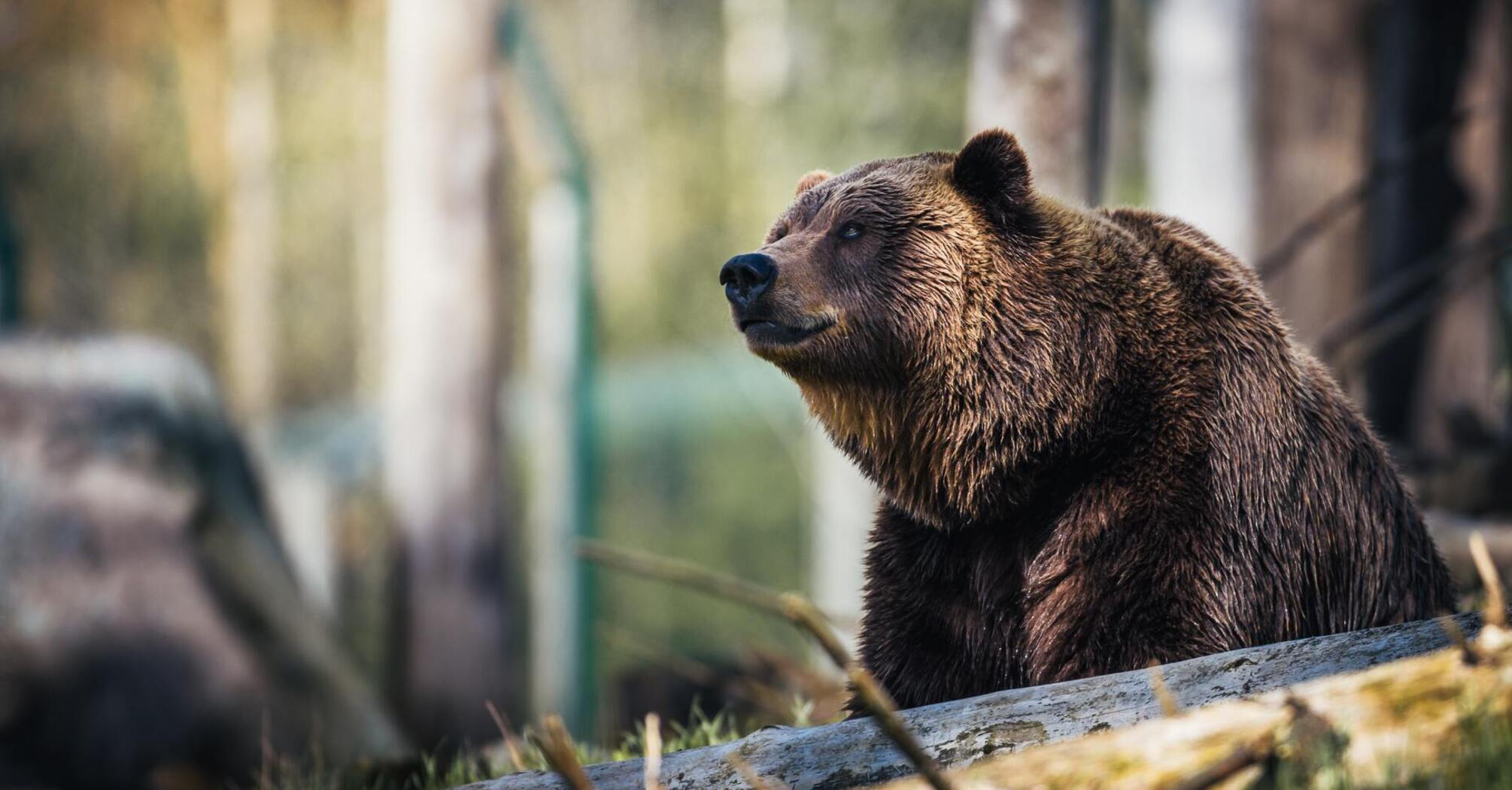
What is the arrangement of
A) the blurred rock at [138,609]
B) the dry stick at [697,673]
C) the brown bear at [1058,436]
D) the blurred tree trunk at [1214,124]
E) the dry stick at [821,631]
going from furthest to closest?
1. the blurred tree trunk at [1214,124]
2. the blurred rock at [138,609]
3. the dry stick at [697,673]
4. the brown bear at [1058,436]
5. the dry stick at [821,631]

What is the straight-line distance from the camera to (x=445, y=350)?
25.9 ft

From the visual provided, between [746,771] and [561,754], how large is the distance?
28 centimetres

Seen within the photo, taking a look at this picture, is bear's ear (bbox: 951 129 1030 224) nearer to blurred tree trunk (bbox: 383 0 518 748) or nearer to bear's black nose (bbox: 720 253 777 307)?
bear's black nose (bbox: 720 253 777 307)

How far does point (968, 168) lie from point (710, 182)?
20.3 meters

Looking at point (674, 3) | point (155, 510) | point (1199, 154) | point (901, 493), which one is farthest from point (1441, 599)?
point (674, 3)

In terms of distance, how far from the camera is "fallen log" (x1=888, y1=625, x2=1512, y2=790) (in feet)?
6.55

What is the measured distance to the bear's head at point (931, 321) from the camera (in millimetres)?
2965

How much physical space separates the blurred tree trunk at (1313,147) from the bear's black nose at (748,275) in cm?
494

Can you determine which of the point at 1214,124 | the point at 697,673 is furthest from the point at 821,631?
the point at 1214,124

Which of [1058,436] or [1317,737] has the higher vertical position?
[1058,436]

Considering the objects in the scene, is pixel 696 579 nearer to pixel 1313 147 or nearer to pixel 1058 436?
pixel 1058 436

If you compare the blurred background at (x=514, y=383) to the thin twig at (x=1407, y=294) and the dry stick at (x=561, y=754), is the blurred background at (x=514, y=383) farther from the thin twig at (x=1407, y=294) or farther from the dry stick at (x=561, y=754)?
the dry stick at (x=561, y=754)

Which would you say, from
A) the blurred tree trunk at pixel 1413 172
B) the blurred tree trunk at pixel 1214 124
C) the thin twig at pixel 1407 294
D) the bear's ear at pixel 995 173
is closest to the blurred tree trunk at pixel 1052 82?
the thin twig at pixel 1407 294

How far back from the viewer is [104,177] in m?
22.7
